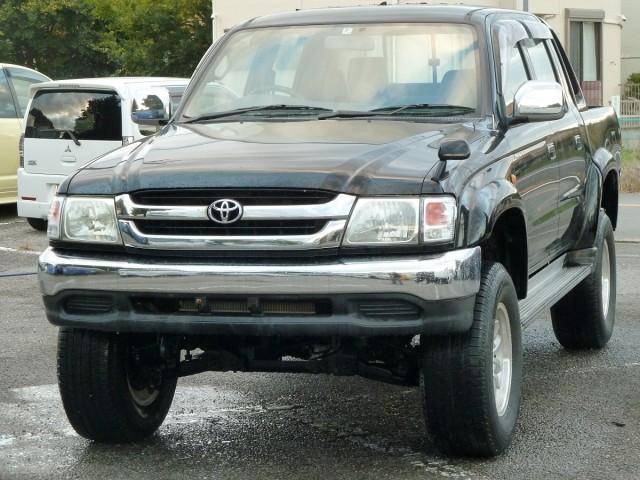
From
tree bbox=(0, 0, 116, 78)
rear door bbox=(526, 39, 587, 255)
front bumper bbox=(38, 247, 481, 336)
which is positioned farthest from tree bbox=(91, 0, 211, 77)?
front bumper bbox=(38, 247, 481, 336)

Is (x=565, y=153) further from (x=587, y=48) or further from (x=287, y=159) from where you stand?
(x=587, y=48)

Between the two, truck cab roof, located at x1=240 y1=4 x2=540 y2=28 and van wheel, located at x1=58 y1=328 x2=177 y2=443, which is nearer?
van wheel, located at x1=58 y1=328 x2=177 y2=443

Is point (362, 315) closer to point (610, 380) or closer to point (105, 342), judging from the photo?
point (105, 342)

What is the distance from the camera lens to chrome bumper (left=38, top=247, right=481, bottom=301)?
4891 millimetres

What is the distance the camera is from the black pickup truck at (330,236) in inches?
195

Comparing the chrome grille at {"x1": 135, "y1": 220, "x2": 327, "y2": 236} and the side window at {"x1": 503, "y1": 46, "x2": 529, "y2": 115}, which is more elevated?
the side window at {"x1": 503, "y1": 46, "x2": 529, "y2": 115}

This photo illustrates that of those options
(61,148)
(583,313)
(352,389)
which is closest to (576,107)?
(583,313)

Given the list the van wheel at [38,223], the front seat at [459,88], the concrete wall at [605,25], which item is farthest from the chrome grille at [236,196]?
the concrete wall at [605,25]

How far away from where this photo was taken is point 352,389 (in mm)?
6902

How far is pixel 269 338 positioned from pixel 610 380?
251cm

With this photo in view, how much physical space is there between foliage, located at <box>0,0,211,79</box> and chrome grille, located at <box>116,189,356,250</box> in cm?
3436

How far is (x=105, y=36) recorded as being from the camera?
4172 centimetres

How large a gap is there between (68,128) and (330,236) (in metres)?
9.58

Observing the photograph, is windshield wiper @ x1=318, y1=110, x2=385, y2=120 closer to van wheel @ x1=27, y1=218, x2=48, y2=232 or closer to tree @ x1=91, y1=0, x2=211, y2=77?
van wheel @ x1=27, y1=218, x2=48, y2=232
